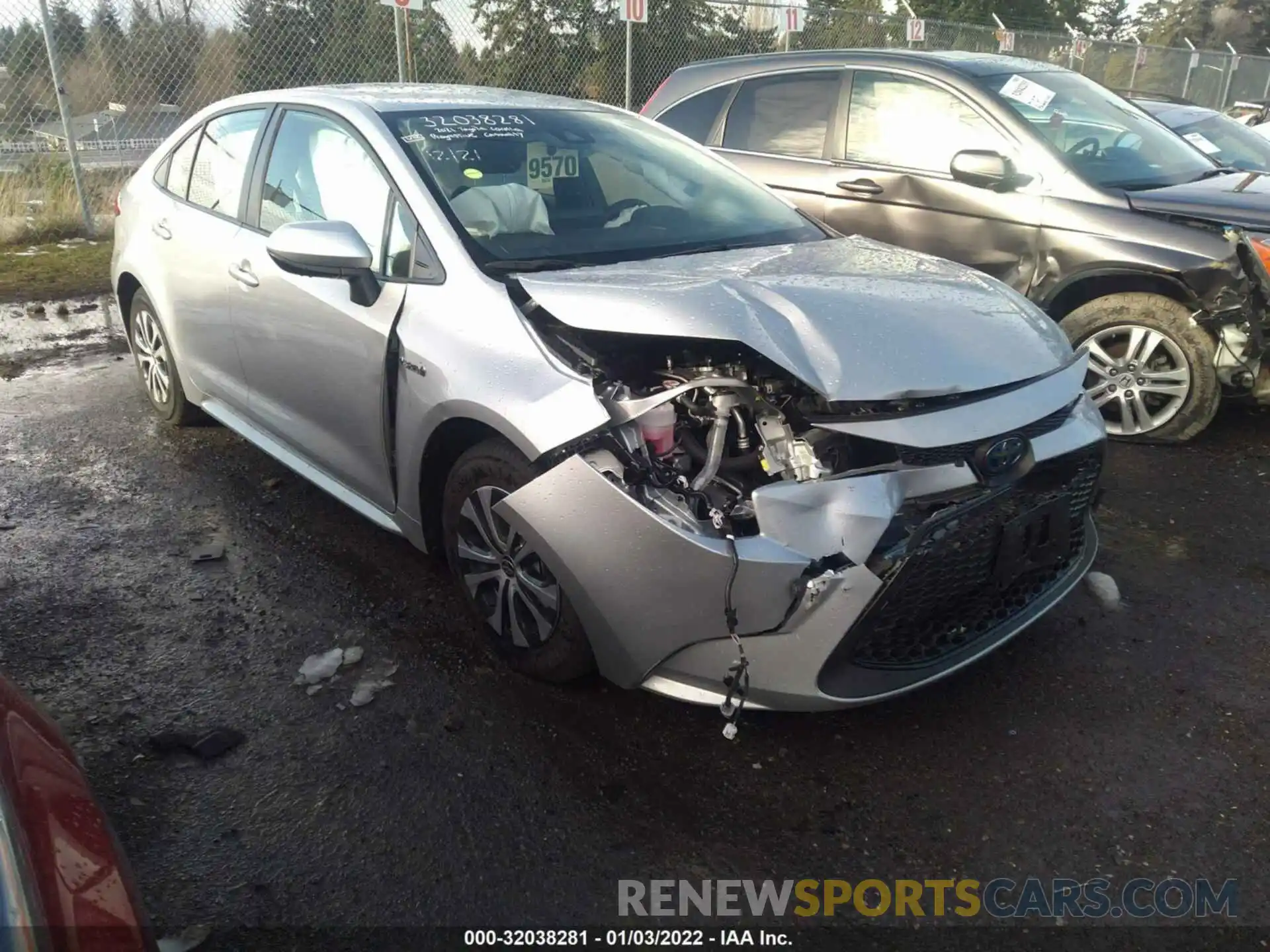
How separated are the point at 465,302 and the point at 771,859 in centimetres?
175

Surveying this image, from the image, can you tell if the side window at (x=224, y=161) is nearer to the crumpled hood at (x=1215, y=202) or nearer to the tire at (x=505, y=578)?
the tire at (x=505, y=578)

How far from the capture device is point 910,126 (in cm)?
557

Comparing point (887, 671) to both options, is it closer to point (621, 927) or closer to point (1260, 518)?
point (621, 927)

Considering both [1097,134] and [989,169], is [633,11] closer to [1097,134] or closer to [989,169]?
[1097,134]

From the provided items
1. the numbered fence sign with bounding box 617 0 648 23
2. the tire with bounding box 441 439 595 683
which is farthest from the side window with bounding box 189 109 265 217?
the numbered fence sign with bounding box 617 0 648 23

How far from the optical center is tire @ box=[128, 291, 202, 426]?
15.9 ft

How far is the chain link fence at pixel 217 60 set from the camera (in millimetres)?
9469

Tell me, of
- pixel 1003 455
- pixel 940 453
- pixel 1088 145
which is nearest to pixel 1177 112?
pixel 1088 145

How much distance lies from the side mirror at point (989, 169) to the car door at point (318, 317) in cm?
315

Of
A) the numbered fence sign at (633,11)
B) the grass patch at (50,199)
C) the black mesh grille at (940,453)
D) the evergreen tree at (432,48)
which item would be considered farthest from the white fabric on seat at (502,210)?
the numbered fence sign at (633,11)

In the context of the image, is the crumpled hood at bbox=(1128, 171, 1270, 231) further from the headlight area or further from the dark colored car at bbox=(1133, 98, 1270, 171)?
the dark colored car at bbox=(1133, 98, 1270, 171)

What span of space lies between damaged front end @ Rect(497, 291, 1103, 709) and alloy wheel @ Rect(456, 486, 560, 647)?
0.56 ft

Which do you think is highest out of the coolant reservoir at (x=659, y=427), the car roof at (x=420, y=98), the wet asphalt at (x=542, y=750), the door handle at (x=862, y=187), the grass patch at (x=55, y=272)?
the car roof at (x=420, y=98)

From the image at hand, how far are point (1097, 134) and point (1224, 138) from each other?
3.35m
